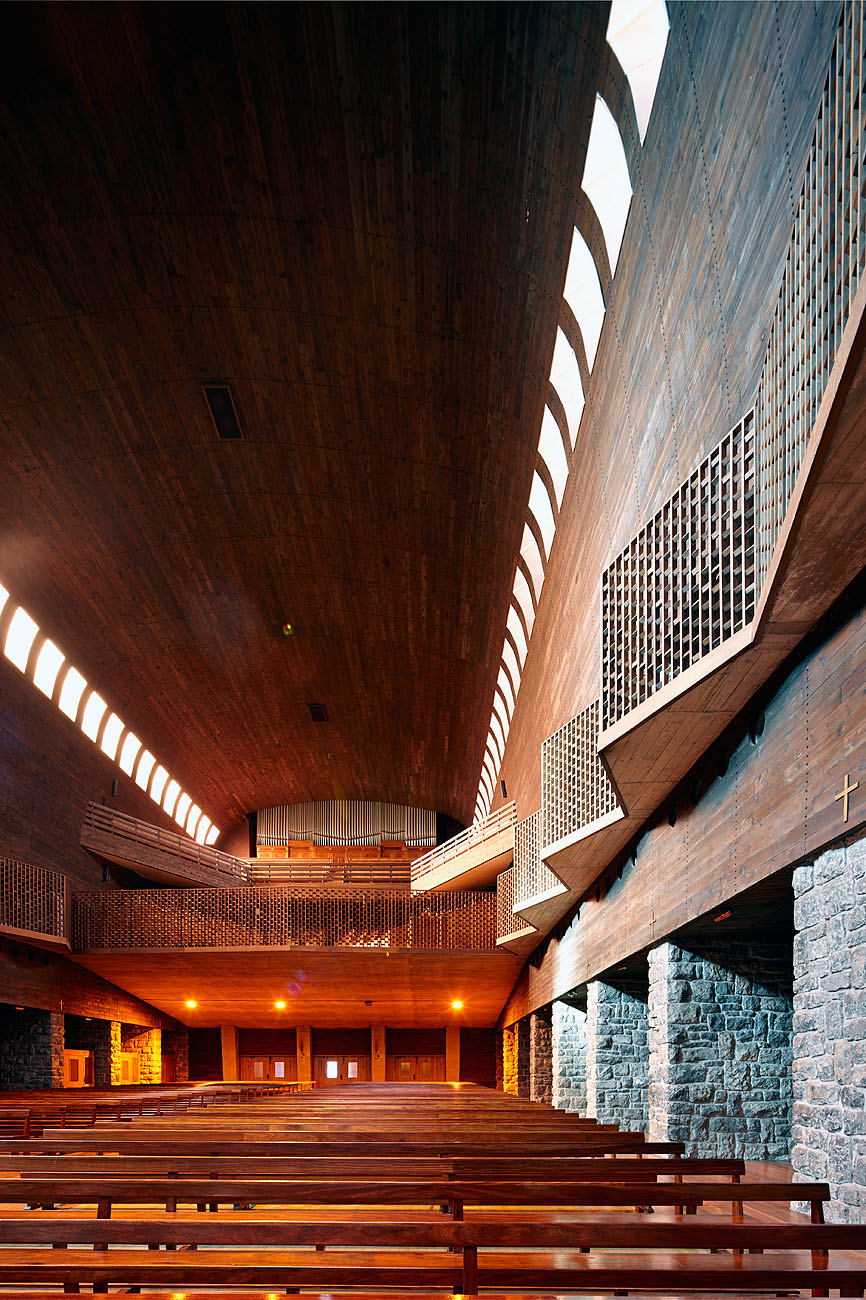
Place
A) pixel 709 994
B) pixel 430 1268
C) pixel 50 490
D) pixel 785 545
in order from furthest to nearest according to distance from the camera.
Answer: pixel 50 490 → pixel 709 994 → pixel 785 545 → pixel 430 1268

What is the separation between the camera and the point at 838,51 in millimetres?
4285

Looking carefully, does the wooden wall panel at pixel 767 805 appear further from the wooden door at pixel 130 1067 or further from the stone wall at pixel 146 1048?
the stone wall at pixel 146 1048

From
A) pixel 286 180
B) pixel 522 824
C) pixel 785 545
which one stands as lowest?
pixel 522 824

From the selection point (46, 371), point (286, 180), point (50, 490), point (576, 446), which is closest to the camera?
point (286, 180)

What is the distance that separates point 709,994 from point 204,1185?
617 cm

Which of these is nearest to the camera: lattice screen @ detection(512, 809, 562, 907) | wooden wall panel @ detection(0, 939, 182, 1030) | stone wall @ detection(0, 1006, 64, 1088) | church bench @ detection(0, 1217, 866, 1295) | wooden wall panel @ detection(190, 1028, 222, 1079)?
church bench @ detection(0, 1217, 866, 1295)

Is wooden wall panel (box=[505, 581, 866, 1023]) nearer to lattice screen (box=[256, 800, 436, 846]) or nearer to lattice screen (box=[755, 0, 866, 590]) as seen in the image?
lattice screen (box=[755, 0, 866, 590])

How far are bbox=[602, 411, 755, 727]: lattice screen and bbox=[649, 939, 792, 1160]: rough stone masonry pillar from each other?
2.71 meters

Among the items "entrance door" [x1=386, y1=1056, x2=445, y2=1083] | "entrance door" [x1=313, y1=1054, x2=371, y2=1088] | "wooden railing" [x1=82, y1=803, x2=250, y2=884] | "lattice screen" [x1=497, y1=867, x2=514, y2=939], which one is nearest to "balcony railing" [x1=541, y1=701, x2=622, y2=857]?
"lattice screen" [x1=497, y1=867, x2=514, y2=939]

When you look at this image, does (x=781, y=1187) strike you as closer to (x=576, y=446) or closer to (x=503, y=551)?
(x=576, y=446)

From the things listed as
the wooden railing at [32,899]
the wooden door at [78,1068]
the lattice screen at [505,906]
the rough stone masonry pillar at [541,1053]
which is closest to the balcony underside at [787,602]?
the lattice screen at [505,906]

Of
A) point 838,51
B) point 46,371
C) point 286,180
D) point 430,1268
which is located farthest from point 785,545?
Result: point 46,371

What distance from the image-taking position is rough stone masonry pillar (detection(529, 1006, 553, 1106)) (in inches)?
837

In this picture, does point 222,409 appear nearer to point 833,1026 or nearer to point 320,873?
point 833,1026
